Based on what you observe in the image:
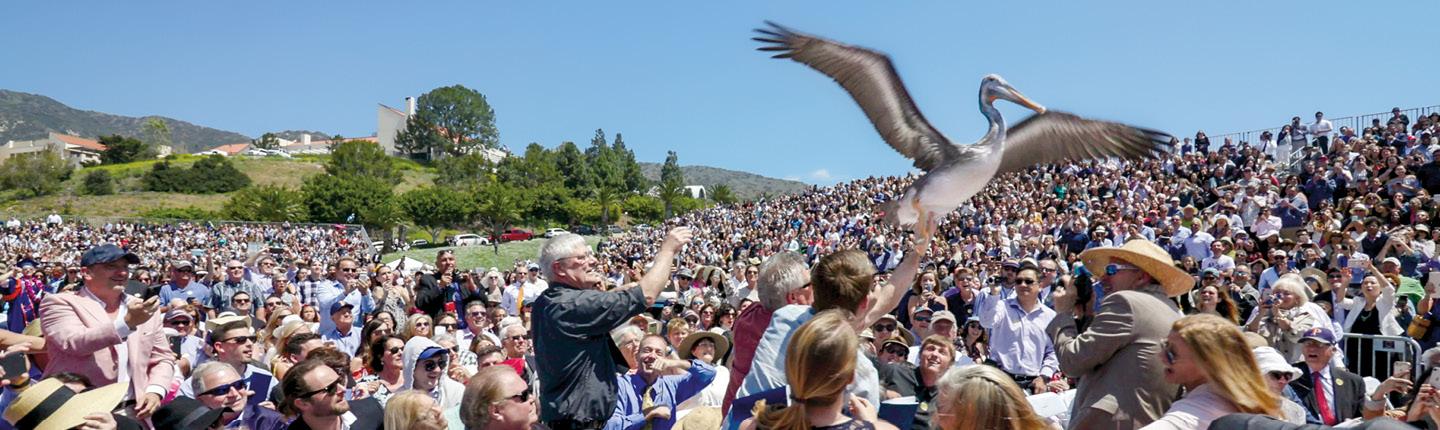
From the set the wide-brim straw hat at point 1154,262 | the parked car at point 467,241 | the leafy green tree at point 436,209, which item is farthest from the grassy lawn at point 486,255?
the wide-brim straw hat at point 1154,262

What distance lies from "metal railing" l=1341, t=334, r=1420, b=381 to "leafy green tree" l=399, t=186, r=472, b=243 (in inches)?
2853

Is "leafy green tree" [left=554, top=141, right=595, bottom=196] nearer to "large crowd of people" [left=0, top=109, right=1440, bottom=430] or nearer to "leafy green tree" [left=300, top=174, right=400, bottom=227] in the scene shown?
"leafy green tree" [left=300, top=174, right=400, bottom=227]

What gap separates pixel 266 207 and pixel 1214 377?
82.4 metres

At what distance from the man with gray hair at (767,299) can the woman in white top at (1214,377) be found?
1127 mm

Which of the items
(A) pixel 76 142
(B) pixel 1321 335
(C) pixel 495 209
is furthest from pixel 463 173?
(B) pixel 1321 335

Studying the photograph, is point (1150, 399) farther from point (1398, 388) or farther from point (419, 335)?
point (419, 335)

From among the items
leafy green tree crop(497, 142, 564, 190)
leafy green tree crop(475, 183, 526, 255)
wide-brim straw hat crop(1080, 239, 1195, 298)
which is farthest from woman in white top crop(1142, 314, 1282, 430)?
leafy green tree crop(497, 142, 564, 190)

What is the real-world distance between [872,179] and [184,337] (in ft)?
83.8

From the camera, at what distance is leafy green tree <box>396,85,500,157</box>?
118 m

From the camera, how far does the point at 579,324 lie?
3.43 metres

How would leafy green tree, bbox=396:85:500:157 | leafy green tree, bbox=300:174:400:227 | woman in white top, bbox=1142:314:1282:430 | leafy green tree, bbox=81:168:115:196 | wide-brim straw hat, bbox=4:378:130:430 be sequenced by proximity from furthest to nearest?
leafy green tree, bbox=396:85:500:157 < leafy green tree, bbox=81:168:115:196 < leafy green tree, bbox=300:174:400:227 < wide-brim straw hat, bbox=4:378:130:430 < woman in white top, bbox=1142:314:1282:430

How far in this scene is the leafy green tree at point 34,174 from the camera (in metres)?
91.5

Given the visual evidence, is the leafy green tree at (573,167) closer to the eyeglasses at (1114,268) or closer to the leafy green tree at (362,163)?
the leafy green tree at (362,163)

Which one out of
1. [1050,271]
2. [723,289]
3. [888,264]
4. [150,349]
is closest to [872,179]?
[888,264]
